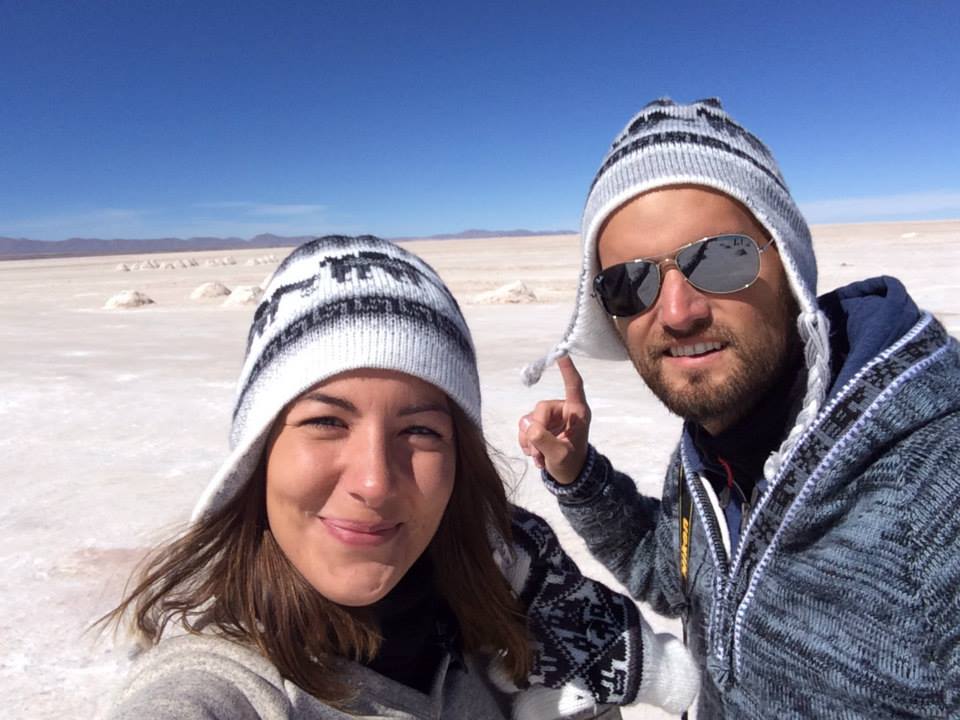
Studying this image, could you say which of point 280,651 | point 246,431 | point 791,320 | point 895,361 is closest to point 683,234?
point 791,320

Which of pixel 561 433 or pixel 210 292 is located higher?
pixel 561 433

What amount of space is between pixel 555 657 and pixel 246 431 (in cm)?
81

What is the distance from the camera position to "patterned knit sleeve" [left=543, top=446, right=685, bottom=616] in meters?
2.15

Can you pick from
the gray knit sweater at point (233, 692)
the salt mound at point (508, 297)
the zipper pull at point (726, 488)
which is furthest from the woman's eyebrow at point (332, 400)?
the salt mound at point (508, 297)

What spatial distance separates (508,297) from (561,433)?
12350mm

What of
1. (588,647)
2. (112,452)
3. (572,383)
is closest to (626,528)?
(572,383)

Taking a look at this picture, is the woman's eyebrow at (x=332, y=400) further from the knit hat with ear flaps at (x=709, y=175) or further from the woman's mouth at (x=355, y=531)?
the knit hat with ear flaps at (x=709, y=175)

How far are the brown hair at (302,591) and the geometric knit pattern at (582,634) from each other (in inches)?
2.2

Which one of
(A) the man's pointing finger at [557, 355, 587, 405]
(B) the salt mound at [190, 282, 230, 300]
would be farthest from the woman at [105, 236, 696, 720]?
(B) the salt mound at [190, 282, 230, 300]

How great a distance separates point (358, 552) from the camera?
51.1 inches

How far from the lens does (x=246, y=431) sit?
137 cm

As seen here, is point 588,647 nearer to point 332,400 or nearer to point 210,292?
point 332,400

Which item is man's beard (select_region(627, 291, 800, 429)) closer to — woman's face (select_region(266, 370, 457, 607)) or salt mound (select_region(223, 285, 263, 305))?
woman's face (select_region(266, 370, 457, 607))

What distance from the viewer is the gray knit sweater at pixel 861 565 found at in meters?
1.30
